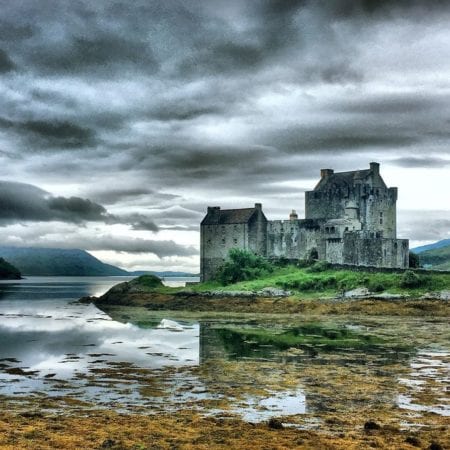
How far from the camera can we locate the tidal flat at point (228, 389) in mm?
14727

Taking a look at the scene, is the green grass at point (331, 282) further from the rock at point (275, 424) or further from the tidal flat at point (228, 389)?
the rock at point (275, 424)

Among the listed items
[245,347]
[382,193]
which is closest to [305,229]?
[382,193]

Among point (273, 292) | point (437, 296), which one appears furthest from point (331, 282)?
point (437, 296)

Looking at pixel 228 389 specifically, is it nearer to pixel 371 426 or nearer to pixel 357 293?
pixel 371 426

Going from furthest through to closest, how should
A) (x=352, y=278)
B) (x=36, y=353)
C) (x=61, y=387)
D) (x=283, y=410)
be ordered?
(x=352, y=278) < (x=36, y=353) < (x=61, y=387) < (x=283, y=410)

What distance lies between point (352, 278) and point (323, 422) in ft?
164

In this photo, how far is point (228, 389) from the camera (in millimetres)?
21156

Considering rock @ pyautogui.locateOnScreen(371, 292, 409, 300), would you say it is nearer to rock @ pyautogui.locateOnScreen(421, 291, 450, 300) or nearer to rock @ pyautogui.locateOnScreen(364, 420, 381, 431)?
rock @ pyautogui.locateOnScreen(421, 291, 450, 300)

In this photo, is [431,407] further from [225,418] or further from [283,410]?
[225,418]

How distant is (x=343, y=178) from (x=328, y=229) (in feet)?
28.2

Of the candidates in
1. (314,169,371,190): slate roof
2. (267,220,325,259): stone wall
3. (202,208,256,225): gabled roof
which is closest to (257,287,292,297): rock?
(267,220,325,259): stone wall

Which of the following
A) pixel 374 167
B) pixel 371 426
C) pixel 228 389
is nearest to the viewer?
pixel 371 426

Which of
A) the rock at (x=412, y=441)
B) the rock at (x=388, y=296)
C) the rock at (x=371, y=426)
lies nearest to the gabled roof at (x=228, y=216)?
the rock at (x=388, y=296)

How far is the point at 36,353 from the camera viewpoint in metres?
32.0
